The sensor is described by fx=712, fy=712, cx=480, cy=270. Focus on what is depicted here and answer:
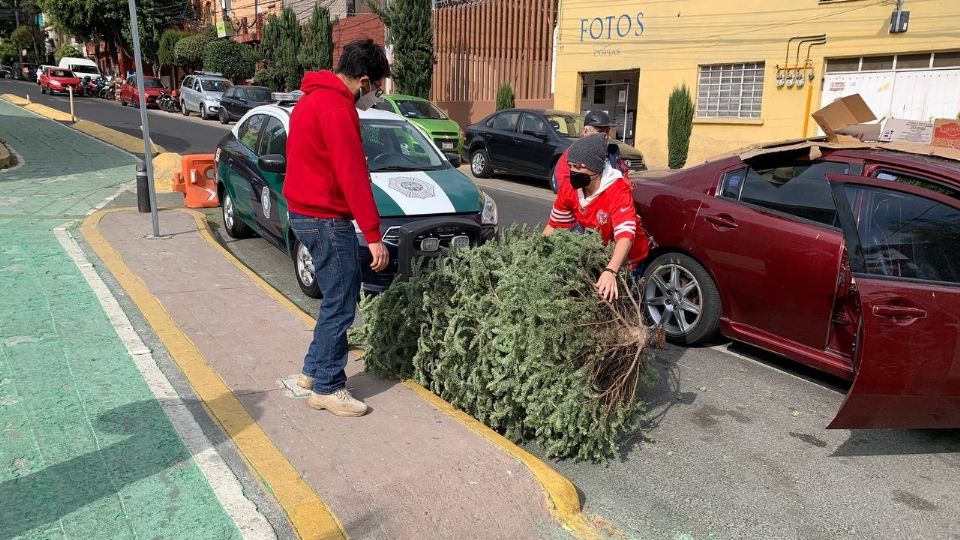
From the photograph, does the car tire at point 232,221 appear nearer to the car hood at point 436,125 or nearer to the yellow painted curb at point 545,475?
the yellow painted curb at point 545,475

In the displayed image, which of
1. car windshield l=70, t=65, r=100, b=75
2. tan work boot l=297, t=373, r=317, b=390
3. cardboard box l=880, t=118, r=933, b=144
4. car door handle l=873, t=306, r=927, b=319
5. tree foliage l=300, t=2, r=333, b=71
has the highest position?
tree foliage l=300, t=2, r=333, b=71

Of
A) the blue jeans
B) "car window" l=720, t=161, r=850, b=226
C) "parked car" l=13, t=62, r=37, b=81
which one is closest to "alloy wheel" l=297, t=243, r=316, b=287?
the blue jeans

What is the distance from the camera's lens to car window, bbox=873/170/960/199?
12.5 ft

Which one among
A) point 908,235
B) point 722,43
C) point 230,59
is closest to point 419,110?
point 722,43

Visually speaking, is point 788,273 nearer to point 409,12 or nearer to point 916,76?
point 916,76

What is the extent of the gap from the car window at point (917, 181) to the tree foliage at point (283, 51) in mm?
30921

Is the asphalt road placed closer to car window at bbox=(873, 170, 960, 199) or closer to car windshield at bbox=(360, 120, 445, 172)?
car windshield at bbox=(360, 120, 445, 172)

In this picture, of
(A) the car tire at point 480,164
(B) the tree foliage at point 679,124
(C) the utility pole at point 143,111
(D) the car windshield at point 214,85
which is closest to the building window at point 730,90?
(B) the tree foliage at point 679,124

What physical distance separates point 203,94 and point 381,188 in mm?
25928

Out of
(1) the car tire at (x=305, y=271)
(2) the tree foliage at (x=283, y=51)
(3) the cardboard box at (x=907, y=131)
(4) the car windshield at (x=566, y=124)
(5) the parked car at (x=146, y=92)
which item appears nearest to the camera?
(3) the cardboard box at (x=907, y=131)

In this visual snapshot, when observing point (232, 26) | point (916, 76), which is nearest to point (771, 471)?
point (916, 76)

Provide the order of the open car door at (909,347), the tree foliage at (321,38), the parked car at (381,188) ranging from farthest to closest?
the tree foliage at (321,38), the parked car at (381,188), the open car door at (909,347)

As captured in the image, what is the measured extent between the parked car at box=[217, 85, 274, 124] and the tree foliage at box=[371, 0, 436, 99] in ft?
20.1

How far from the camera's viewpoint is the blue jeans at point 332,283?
11.9 feet
